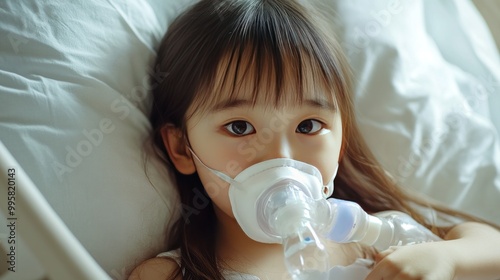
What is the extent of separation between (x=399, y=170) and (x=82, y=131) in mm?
675

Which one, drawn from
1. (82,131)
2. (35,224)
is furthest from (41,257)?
(82,131)

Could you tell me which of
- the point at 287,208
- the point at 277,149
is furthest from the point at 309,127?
the point at 287,208

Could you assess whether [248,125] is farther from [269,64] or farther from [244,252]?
[244,252]

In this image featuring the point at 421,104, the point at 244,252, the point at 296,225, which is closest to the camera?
the point at 296,225

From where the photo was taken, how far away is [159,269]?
1043 millimetres

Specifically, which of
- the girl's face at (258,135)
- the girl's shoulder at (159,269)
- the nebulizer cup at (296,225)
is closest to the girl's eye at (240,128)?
the girl's face at (258,135)

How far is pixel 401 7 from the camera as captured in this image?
4.76 feet

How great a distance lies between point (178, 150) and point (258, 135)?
19 centimetres

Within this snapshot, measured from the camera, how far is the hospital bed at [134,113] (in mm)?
984

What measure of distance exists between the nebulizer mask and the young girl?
2 cm

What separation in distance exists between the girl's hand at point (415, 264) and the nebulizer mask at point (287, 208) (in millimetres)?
126

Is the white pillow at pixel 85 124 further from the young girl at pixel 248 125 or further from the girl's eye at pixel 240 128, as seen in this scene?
the girl's eye at pixel 240 128

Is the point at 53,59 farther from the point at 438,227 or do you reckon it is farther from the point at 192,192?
the point at 438,227

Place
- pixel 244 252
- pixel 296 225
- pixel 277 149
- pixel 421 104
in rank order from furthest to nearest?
pixel 421 104 → pixel 244 252 → pixel 277 149 → pixel 296 225
